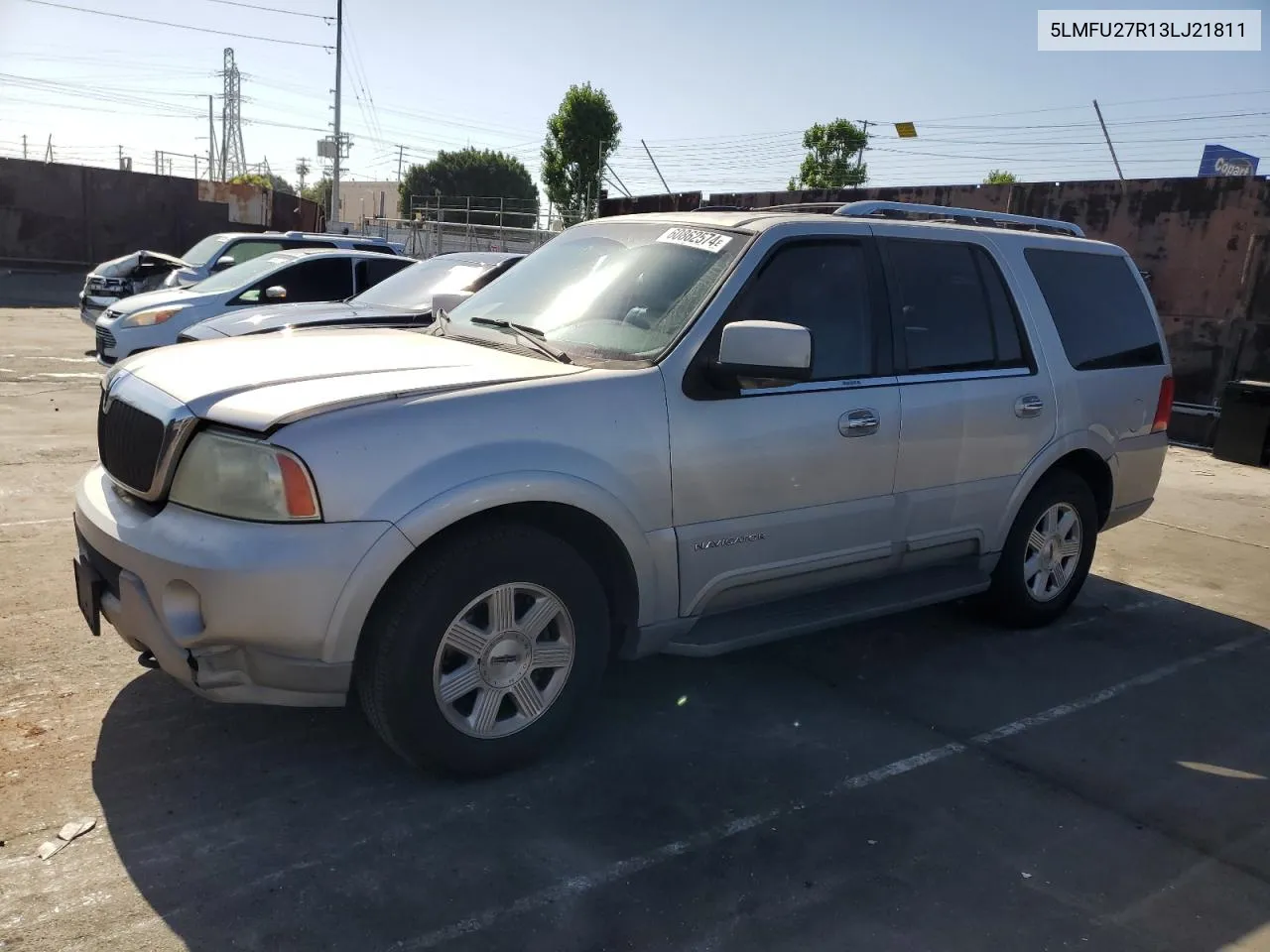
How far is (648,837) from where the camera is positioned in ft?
10.4

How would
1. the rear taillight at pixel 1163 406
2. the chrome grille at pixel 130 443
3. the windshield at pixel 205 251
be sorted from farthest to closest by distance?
1. the windshield at pixel 205 251
2. the rear taillight at pixel 1163 406
3. the chrome grille at pixel 130 443

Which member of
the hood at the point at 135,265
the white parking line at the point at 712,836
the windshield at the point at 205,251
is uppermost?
the windshield at the point at 205,251

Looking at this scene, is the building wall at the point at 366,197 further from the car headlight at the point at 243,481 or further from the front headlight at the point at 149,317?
the car headlight at the point at 243,481

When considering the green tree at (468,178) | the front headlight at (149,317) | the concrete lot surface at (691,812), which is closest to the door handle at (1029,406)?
the concrete lot surface at (691,812)

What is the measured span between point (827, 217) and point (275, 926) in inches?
132

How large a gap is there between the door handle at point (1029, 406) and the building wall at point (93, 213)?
93.0ft

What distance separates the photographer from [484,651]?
10.8ft

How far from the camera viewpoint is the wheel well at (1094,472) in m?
5.24

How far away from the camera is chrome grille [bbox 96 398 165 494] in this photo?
3.20m

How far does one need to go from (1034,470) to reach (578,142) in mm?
55927

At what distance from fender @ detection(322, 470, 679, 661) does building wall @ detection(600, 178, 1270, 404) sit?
420 inches

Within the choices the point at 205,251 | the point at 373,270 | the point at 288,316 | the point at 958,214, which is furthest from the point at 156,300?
the point at 958,214

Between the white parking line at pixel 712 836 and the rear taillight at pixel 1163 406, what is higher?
the rear taillight at pixel 1163 406

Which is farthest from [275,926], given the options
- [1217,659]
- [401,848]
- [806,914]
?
[1217,659]
